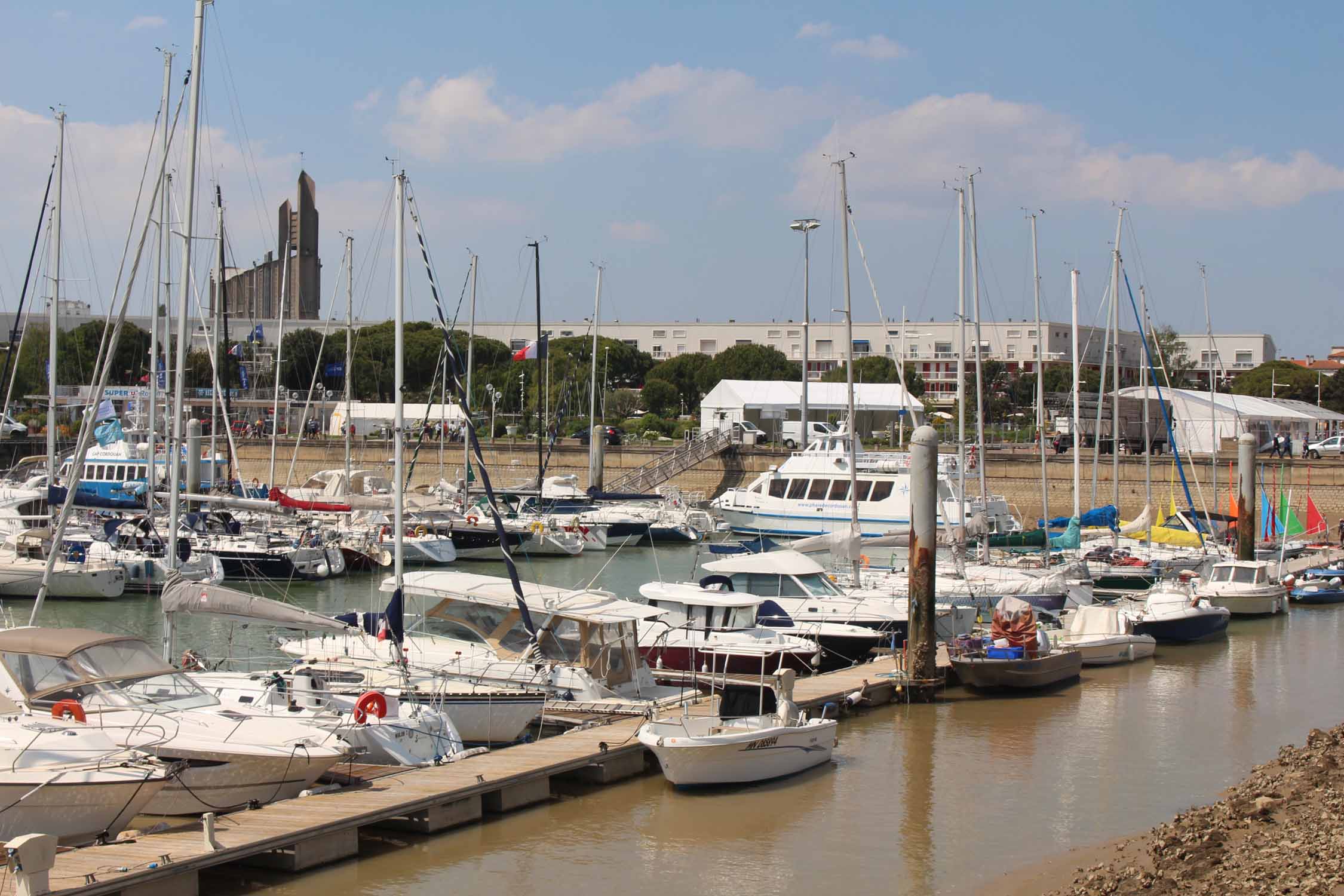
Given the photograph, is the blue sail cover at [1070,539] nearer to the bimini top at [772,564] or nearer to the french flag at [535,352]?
the bimini top at [772,564]

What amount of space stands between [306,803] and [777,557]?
14.4 meters

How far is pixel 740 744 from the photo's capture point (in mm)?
16844

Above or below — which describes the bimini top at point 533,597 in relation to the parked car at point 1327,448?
below

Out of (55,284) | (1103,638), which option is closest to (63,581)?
(55,284)

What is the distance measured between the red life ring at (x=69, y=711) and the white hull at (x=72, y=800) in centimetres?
136

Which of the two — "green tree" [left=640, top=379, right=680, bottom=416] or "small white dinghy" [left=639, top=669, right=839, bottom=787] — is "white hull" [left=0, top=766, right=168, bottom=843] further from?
"green tree" [left=640, top=379, right=680, bottom=416]

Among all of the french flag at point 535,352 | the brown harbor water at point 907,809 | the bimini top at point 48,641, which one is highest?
the french flag at point 535,352

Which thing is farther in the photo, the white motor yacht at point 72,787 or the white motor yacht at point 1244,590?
the white motor yacht at point 1244,590

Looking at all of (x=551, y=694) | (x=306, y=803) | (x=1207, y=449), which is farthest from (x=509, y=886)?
(x=1207, y=449)

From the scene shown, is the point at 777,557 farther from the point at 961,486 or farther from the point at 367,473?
the point at 367,473

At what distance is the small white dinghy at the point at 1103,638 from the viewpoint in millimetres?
26609

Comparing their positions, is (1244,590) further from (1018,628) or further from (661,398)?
(661,398)

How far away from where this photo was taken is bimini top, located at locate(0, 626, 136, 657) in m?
15.5

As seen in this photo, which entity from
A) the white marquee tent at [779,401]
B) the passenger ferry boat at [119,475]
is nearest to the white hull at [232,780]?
the passenger ferry boat at [119,475]
